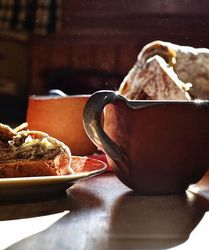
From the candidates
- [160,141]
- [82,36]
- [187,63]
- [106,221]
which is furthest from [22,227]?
[82,36]

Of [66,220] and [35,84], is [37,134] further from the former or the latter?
[35,84]

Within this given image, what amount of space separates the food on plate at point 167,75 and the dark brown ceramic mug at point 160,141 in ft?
0.63

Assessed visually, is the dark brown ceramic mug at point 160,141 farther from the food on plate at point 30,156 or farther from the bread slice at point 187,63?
the bread slice at point 187,63

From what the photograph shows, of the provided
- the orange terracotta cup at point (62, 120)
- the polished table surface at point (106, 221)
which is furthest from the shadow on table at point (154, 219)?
the orange terracotta cup at point (62, 120)

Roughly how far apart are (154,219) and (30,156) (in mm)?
186

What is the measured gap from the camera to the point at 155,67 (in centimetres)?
79

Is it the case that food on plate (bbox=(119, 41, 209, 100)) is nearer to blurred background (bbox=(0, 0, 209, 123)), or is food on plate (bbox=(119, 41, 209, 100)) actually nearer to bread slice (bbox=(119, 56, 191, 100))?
bread slice (bbox=(119, 56, 191, 100))

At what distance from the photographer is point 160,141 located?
1.76ft

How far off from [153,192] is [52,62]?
3.73 m

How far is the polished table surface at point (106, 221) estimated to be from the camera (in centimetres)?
36

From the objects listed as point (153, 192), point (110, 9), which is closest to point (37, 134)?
point (153, 192)

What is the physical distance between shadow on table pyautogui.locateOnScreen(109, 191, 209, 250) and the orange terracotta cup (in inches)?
14.5

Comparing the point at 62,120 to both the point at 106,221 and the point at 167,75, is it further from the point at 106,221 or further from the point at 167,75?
the point at 106,221

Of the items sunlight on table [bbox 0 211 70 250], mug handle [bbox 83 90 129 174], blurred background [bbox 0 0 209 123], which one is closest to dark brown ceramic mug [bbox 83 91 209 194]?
mug handle [bbox 83 90 129 174]
